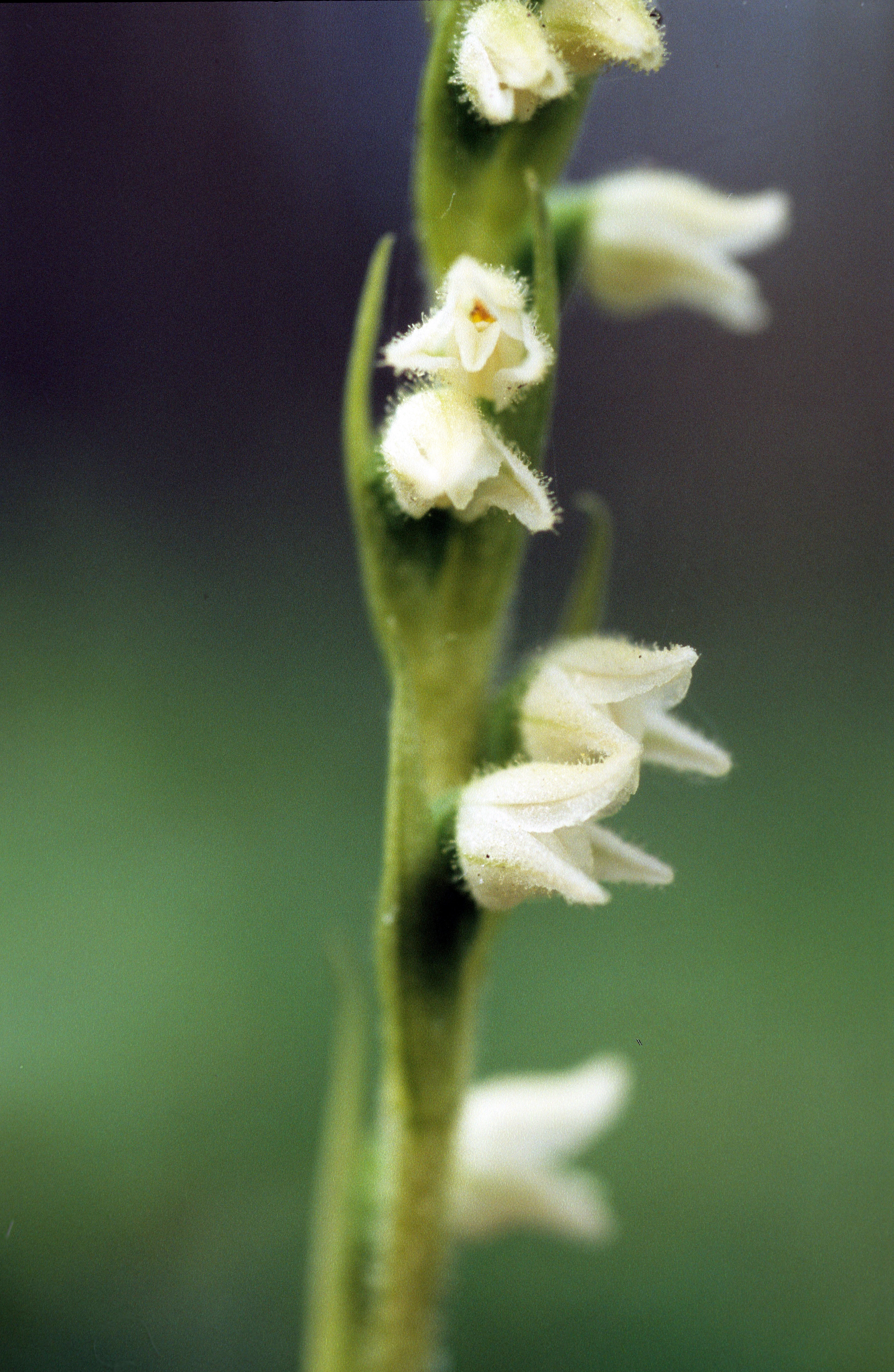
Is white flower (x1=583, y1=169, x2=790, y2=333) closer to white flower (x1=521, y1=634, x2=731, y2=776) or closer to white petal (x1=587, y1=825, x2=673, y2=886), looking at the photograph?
white flower (x1=521, y1=634, x2=731, y2=776)

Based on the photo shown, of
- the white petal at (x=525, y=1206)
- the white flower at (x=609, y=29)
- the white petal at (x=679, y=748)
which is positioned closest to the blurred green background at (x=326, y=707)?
the white petal at (x=679, y=748)

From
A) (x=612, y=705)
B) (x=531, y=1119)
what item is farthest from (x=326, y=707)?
(x=612, y=705)

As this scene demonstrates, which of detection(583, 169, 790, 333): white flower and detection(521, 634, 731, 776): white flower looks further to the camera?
detection(583, 169, 790, 333): white flower

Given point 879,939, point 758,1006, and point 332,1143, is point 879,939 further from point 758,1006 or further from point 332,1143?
point 332,1143

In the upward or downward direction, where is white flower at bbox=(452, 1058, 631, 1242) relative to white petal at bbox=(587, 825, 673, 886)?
downward

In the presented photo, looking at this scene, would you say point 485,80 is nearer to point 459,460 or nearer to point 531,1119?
point 459,460

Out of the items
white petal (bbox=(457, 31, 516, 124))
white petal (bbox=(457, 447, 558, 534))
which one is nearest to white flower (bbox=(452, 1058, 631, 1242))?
white petal (bbox=(457, 447, 558, 534))
